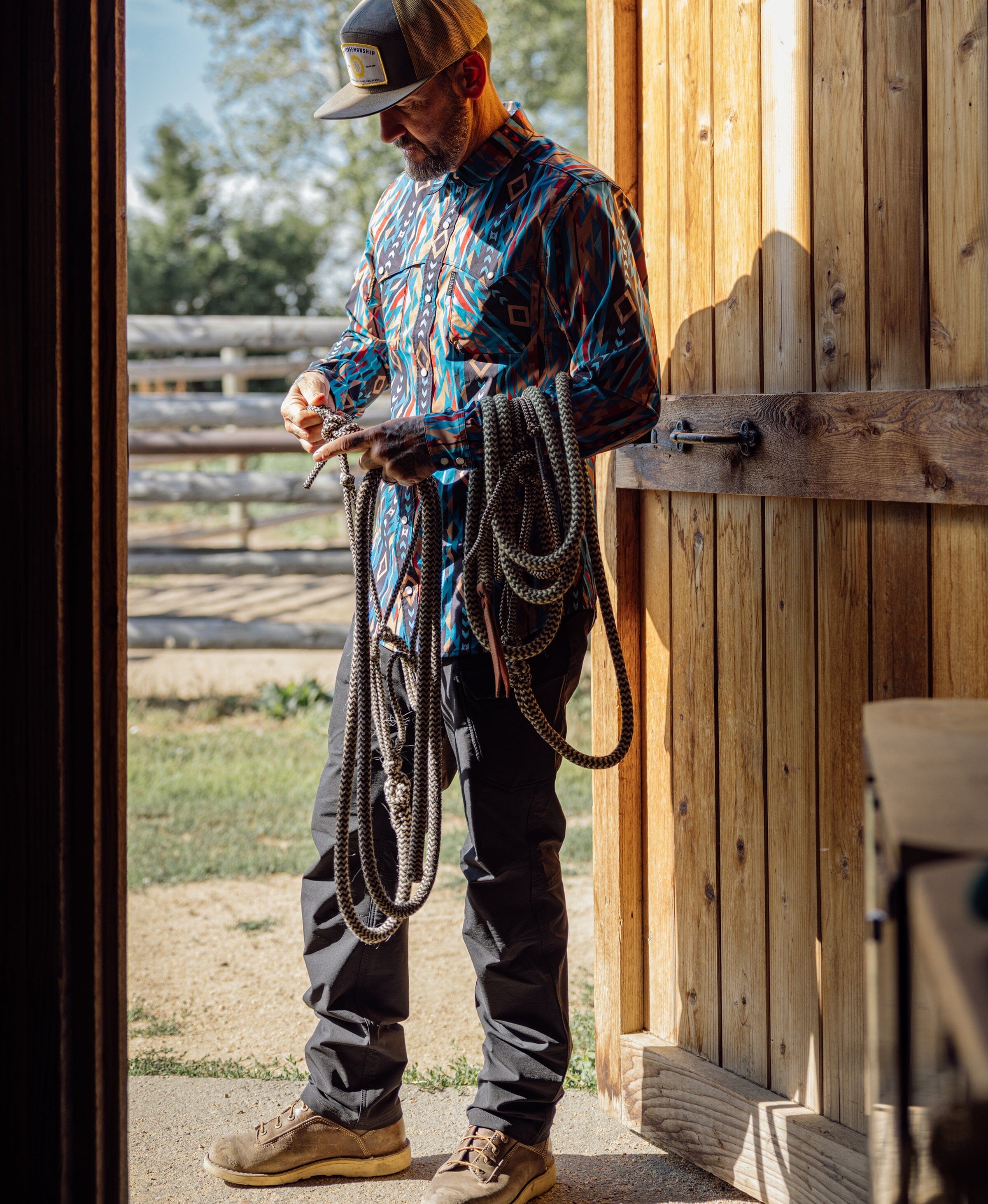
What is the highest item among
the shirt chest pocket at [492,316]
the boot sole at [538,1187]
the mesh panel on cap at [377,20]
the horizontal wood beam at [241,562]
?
the mesh panel on cap at [377,20]

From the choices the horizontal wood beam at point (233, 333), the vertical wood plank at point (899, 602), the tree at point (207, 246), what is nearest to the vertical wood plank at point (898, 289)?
the vertical wood plank at point (899, 602)

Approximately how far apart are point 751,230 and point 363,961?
1.54 m

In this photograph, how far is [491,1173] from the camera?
2.10m

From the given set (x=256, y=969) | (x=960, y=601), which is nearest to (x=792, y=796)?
(x=960, y=601)

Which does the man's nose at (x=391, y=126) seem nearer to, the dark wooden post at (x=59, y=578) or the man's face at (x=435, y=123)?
the man's face at (x=435, y=123)

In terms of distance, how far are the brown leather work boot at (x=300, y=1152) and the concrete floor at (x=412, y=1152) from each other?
0.07 feet

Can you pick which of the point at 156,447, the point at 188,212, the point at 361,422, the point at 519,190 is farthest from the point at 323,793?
the point at 188,212

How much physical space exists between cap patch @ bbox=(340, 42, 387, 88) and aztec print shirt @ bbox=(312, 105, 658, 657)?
0.68ft

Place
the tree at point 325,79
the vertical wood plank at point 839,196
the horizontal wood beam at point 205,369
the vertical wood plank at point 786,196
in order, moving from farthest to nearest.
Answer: the tree at point 325,79
the horizontal wood beam at point 205,369
the vertical wood plank at point 786,196
the vertical wood plank at point 839,196

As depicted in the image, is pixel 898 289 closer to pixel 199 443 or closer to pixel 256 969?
pixel 256 969

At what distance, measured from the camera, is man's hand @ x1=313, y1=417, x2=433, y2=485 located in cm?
188

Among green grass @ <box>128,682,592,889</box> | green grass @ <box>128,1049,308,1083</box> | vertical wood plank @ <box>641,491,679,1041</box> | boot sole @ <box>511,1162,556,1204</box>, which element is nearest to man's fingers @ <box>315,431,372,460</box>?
vertical wood plank @ <box>641,491,679,1041</box>

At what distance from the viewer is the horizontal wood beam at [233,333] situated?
7562mm

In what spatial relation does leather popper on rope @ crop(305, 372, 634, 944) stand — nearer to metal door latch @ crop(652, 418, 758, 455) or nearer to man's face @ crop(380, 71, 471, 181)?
metal door latch @ crop(652, 418, 758, 455)
